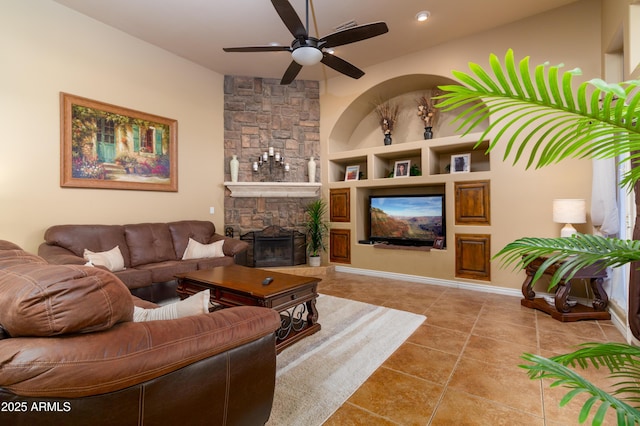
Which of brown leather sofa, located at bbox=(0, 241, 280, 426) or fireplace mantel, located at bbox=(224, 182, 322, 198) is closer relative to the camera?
brown leather sofa, located at bbox=(0, 241, 280, 426)

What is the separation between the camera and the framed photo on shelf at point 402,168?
4984mm

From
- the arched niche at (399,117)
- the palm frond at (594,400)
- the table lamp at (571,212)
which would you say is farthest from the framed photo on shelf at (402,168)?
the palm frond at (594,400)

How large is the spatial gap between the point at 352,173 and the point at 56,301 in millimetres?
4939

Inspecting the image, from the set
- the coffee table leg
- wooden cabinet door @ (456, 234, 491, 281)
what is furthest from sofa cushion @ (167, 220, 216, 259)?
wooden cabinet door @ (456, 234, 491, 281)

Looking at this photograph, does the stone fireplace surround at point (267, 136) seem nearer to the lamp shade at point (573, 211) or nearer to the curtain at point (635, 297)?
the lamp shade at point (573, 211)

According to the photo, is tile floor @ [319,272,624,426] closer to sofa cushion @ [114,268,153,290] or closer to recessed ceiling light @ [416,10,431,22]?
sofa cushion @ [114,268,153,290]

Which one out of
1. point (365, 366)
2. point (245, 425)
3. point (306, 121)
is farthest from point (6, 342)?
point (306, 121)

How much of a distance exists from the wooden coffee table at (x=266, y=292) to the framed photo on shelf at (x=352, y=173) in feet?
9.85

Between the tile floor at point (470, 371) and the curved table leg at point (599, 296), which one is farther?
the curved table leg at point (599, 296)

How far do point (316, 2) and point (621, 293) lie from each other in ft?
14.7

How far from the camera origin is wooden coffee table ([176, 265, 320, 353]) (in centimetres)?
241

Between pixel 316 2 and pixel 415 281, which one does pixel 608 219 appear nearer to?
pixel 415 281

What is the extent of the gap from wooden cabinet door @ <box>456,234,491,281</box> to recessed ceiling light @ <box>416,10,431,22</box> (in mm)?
2942

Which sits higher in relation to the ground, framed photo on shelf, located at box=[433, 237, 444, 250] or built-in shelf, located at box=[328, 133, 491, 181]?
built-in shelf, located at box=[328, 133, 491, 181]
